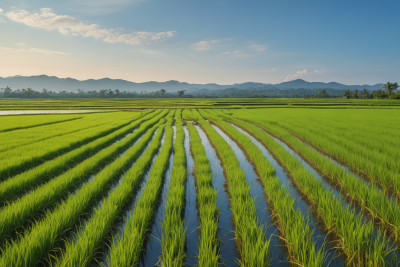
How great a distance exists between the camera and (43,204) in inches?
129

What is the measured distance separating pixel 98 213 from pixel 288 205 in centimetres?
294

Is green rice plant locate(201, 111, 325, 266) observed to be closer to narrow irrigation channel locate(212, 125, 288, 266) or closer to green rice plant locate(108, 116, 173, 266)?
narrow irrigation channel locate(212, 125, 288, 266)

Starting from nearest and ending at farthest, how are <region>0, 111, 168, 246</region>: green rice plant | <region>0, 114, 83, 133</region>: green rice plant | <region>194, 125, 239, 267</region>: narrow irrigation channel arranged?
1. <region>194, 125, 239, 267</region>: narrow irrigation channel
2. <region>0, 111, 168, 246</region>: green rice plant
3. <region>0, 114, 83, 133</region>: green rice plant

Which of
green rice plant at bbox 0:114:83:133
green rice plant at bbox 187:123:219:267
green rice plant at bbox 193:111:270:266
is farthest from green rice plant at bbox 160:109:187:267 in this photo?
green rice plant at bbox 0:114:83:133

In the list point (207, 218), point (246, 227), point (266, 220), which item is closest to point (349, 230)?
point (266, 220)

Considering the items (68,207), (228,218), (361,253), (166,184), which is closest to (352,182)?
(361,253)

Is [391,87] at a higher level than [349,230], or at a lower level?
higher

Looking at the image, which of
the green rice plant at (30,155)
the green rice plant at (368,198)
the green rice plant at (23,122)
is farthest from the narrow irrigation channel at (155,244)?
the green rice plant at (23,122)

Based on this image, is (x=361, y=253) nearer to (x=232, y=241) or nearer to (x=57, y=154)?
(x=232, y=241)

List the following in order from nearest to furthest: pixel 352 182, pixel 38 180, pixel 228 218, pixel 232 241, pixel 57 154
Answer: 1. pixel 232 241
2. pixel 228 218
3. pixel 352 182
4. pixel 38 180
5. pixel 57 154

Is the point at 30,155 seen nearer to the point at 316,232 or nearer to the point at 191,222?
the point at 191,222

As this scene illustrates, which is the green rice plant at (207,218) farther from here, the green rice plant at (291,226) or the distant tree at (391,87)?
the distant tree at (391,87)

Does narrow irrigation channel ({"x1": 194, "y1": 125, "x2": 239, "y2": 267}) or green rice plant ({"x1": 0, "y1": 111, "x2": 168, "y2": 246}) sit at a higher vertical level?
green rice plant ({"x1": 0, "y1": 111, "x2": 168, "y2": 246})

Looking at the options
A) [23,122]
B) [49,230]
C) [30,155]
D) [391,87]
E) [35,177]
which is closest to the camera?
[49,230]
